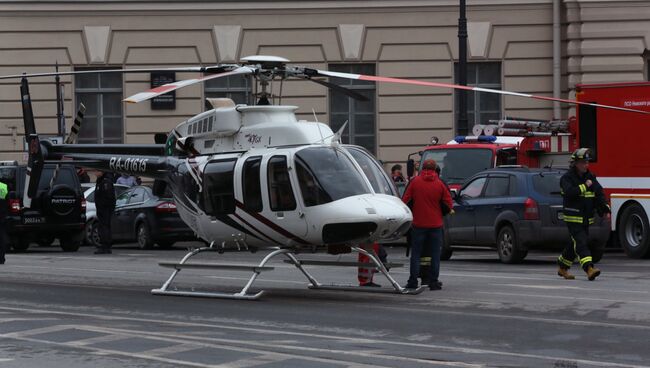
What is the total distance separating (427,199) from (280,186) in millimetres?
2104

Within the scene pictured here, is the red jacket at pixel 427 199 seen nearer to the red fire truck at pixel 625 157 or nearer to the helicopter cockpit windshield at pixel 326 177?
the helicopter cockpit windshield at pixel 326 177

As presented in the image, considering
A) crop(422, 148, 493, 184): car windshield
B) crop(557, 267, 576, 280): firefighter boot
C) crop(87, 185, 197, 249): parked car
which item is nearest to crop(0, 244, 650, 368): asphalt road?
crop(557, 267, 576, 280): firefighter boot

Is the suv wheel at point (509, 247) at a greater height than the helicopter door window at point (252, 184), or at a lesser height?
lesser

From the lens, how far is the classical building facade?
36.0 m

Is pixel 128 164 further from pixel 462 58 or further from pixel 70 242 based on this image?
pixel 462 58

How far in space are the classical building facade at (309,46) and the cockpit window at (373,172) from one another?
62.4 ft

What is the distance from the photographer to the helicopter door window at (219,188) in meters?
17.5

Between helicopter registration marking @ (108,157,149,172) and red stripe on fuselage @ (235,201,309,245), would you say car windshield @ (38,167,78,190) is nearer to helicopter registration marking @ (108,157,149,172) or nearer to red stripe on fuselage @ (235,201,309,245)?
helicopter registration marking @ (108,157,149,172)

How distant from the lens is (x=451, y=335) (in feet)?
43.2

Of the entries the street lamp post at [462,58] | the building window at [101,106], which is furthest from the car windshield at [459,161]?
the building window at [101,106]

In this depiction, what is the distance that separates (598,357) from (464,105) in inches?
804

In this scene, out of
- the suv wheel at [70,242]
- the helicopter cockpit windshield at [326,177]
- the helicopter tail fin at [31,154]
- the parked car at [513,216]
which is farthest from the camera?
the suv wheel at [70,242]

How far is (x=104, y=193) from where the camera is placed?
2892 cm

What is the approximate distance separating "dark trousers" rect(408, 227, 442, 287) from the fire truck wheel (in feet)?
24.5
